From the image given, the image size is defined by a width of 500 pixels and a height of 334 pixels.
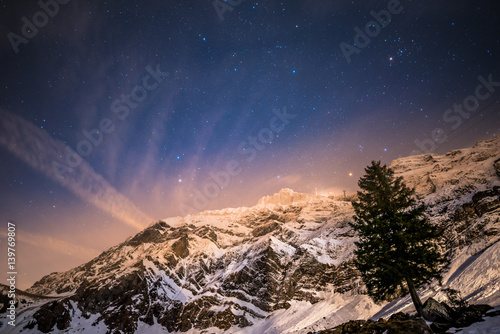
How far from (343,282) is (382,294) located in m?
104

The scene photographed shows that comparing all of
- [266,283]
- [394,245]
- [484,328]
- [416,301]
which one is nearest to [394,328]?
[484,328]

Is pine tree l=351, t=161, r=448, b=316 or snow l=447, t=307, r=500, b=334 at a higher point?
pine tree l=351, t=161, r=448, b=316

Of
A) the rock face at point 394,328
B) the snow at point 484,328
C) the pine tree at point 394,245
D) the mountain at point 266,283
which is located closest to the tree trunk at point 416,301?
the pine tree at point 394,245

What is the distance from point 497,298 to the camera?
11.2 metres

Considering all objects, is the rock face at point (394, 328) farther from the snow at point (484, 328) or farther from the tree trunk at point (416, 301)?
the tree trunk at point (416, 301)

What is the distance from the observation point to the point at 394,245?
14.3m

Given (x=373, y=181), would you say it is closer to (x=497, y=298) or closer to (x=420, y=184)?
(x=497, y=298)

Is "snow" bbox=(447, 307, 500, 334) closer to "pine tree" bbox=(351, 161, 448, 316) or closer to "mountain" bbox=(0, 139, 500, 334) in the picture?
"pine tree" bbox=(351, 161, 448, 316)

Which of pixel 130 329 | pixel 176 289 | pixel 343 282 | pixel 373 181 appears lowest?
pixel 343 282

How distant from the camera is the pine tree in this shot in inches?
529

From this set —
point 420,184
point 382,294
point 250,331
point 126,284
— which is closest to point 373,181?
point 382,294

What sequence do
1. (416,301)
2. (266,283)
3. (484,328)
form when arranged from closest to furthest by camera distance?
(484,328), (416,301), (266,283)

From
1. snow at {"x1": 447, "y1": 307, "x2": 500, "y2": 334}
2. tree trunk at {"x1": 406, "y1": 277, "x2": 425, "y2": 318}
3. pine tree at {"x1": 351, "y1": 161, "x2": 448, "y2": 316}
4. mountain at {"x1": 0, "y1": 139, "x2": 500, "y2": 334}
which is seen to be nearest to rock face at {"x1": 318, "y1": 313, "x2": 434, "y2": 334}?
snow at {"x1": 447, "y1": 307, "x2": 500, "y2": 334}

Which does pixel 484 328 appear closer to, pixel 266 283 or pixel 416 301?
pixel 416 301
